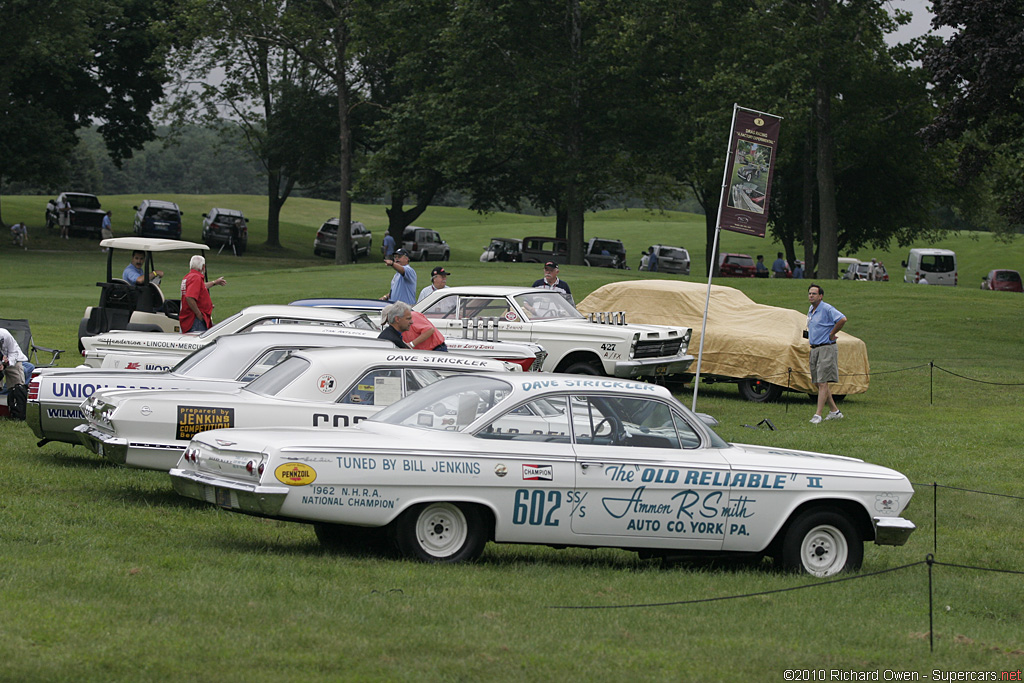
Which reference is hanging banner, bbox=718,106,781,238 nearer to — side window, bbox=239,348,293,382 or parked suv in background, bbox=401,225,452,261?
side window, bbox=239,348,293,382

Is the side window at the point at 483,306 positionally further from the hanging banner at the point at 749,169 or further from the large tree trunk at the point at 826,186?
the large tree trunk at the point at 826,186

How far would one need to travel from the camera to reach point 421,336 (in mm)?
11797

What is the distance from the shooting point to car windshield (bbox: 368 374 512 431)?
7.86 metres

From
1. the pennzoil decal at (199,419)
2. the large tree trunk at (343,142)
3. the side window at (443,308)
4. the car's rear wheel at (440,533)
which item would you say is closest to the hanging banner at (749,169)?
the side window at (443,308)

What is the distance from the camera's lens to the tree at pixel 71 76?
46781 millimetres

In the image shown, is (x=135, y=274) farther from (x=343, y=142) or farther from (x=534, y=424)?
(x=343, y=142)

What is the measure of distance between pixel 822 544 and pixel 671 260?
47.5 m

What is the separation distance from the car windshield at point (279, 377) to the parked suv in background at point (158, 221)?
137 feet

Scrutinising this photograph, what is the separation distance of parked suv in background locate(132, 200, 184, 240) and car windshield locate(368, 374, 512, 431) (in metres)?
43.8

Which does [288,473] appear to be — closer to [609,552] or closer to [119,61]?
[609,552]

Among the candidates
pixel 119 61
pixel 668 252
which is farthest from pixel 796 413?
pixel 119 61

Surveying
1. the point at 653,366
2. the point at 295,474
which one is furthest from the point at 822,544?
the point at 653,366

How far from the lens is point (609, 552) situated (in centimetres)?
870

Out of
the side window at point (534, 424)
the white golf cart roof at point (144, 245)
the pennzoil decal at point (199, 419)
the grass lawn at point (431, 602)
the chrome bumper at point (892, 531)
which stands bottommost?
the grass lawn at point (431, 602)
